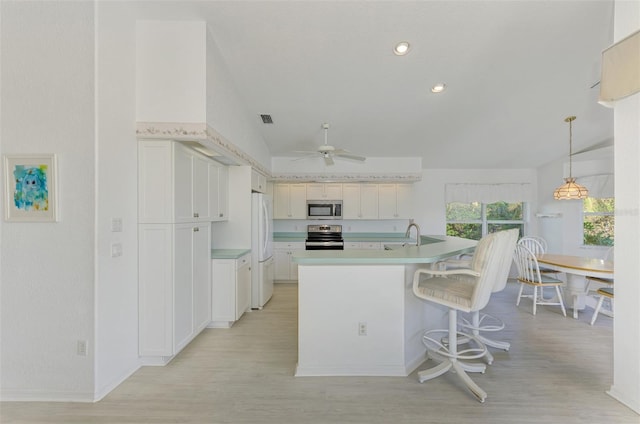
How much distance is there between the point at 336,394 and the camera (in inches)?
83.2

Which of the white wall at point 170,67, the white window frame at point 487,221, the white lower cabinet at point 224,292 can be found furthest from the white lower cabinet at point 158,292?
the white window frame at point 487,221

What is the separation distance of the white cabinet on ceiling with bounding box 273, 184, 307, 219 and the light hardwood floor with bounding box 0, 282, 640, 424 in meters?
3.11

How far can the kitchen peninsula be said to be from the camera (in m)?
2.36

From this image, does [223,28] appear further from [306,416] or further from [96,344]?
[306,416]

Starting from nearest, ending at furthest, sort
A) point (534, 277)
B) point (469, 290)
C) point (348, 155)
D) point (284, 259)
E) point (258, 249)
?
point (469, 290) < point (348, 155) < point (534, 277) < point (258, 249) < point (284, 259)

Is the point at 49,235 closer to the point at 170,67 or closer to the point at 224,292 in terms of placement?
the point at 170,67

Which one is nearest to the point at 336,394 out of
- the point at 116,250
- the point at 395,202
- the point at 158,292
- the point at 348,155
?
the point at 158,292

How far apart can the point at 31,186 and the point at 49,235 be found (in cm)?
38

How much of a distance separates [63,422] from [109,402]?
9.8 inches

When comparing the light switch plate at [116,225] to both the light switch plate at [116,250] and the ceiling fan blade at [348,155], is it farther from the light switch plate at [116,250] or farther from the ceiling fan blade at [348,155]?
the ceiling fan blade at [348,155]

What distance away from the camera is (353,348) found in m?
2.38

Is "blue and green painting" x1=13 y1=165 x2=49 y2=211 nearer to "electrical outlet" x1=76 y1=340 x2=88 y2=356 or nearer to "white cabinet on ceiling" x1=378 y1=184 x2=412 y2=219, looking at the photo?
"electrical outlet" x1=76 y1=340 x2=88 y2=356

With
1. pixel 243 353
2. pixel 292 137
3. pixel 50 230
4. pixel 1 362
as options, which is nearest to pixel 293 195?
pixel 292 137

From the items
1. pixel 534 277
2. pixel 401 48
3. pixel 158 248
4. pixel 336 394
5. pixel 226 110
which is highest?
pixel 401 48
